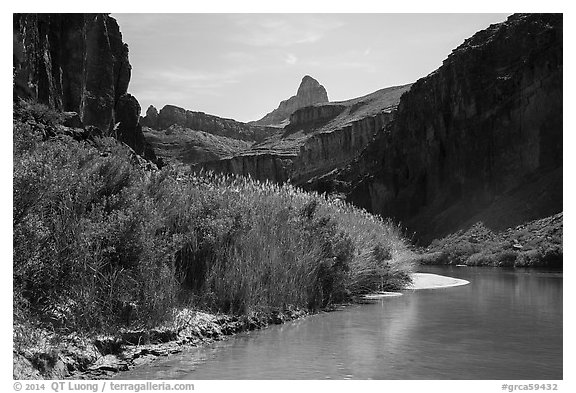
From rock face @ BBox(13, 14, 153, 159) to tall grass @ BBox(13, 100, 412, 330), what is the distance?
29959 millimetres

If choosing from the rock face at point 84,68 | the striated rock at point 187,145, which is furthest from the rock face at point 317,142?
the rock face at point 84,68

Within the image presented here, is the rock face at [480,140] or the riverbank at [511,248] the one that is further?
the rock face at [480,140]

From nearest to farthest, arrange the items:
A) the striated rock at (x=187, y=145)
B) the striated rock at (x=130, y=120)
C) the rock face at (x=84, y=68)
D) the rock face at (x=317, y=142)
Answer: the rock face at (x=84, y=68) < the striated rock at (x=130, y=120) < the rock face at (x=317, y=142) < the striated rock at (x=187, y=145)

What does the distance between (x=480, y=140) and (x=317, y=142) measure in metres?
63.6

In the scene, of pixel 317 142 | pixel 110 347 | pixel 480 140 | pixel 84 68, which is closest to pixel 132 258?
pixel 110 347

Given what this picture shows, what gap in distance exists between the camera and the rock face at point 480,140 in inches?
2518

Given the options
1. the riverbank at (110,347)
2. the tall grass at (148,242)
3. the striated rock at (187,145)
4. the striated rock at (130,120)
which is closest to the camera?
the riverbank at (110,347)

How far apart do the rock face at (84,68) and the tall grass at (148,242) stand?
29959 millimetres

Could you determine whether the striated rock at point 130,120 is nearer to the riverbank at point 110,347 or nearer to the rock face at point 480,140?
the rock face at point 480,140

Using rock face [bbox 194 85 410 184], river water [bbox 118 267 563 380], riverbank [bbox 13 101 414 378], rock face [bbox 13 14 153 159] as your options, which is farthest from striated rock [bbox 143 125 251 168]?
river water [bbox 118 267 563 380]

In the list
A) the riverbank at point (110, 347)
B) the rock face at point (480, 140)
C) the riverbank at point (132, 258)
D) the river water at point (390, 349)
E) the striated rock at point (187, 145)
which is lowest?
the river water at point (390, 349)

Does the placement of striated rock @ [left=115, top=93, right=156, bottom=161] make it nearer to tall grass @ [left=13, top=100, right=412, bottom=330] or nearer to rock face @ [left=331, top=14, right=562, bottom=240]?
rock face @ [left=331, top=14, right=562, bottom=240]

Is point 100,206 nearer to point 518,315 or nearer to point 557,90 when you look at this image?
point 518,315
